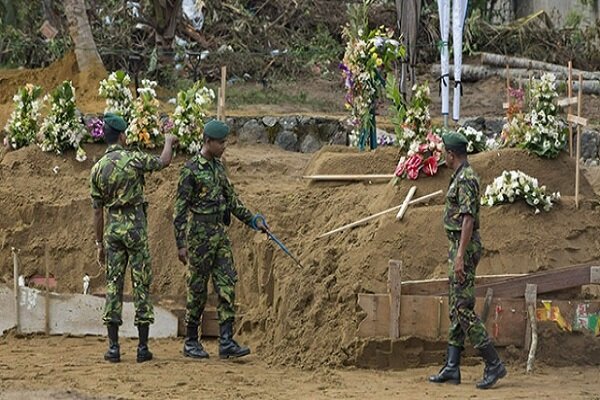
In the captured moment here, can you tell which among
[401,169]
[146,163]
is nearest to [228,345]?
[146,163]

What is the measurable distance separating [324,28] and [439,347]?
13.5 m

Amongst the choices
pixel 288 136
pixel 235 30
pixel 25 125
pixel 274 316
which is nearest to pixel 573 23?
pixel 235 30

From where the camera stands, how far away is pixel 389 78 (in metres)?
14.1

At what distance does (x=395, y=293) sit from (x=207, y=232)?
1688mm

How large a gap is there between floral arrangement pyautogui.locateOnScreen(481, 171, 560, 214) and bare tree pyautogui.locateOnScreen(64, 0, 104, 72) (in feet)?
30.0

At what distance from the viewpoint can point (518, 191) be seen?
1191cm

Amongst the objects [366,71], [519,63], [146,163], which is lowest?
[146,163]

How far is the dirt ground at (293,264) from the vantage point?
10367 mm

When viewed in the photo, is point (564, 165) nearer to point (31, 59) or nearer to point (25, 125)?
point (25, 125)

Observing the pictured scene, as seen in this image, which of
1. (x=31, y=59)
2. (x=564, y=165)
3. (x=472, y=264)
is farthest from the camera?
(x=31, y=59)

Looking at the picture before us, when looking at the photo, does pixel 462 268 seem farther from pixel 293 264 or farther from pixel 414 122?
pixel 414 122

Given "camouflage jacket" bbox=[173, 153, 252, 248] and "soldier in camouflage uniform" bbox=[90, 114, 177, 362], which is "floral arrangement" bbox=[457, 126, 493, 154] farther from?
"soldier in camouflage uniform" bbox=[90, 114, 177, 362]

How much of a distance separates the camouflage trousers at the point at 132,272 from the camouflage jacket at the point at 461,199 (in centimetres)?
264

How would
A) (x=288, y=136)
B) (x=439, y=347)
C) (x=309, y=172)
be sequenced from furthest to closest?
(x=288, y=136), (x=309, y=172), (x=439, y=347)
